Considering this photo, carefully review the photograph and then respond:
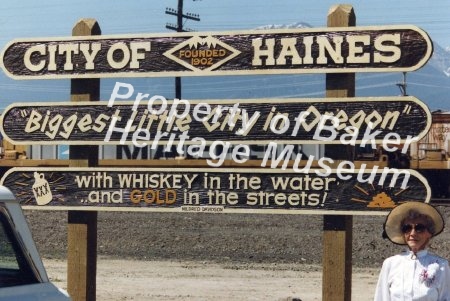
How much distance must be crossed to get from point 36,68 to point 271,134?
252 centimetres

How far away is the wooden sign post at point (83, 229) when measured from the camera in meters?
8.10

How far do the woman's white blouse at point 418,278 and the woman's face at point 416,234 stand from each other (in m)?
0.05

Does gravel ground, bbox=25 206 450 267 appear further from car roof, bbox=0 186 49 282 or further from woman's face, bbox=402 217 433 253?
car roof, bbox=0 186 49 282

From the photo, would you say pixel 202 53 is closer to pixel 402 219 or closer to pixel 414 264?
pixel 402 219

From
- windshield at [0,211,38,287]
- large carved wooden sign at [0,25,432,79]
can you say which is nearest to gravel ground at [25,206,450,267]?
large carved wooden sign at [0,25,432,79]

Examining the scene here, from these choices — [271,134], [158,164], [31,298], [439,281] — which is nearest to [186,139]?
[271,134]

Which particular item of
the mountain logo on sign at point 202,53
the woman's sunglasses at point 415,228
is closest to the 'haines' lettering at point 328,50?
the mountain logo on sign at point 202,53

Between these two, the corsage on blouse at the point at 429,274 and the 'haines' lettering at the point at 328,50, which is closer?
the corsage on blouse at the point at 429,274

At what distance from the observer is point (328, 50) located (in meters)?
7.41

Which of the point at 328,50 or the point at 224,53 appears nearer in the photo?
the point at 328,50

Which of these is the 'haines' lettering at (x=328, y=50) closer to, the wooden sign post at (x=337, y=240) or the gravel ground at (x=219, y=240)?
the wooden sign post at (x=337, y=240)

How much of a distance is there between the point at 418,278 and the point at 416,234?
267 millimetres

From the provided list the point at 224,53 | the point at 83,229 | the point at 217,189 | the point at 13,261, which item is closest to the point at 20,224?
the point at 13,261

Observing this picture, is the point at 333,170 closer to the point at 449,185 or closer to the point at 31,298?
the point at 31,298
